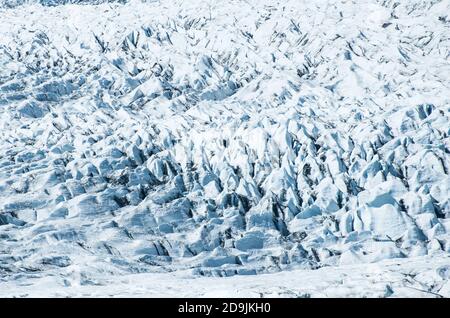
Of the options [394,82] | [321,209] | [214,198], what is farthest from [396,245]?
[394,82]

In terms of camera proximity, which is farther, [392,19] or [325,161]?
[392,19]

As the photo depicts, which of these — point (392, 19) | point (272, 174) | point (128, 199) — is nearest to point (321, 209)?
point (272, 174)
